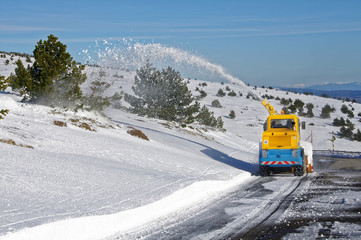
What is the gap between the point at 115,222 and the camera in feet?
28.6

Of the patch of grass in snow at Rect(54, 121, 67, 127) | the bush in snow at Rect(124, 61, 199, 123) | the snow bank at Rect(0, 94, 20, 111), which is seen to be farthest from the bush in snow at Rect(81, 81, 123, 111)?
the bush in snow at Rect(124, 61, 199, 123)

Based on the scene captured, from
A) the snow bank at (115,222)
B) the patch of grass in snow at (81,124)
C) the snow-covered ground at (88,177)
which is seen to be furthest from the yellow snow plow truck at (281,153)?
the patch of grass in snow at (81,124)

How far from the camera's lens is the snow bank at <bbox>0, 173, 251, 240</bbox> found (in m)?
7.42

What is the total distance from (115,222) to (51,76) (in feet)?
49.6

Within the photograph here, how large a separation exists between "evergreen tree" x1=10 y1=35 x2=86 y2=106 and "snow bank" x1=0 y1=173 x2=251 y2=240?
39.7 feet

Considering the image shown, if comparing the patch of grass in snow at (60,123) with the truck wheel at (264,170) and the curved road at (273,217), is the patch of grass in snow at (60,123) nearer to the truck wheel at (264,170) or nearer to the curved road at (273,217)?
the truck wheel at (264,170)

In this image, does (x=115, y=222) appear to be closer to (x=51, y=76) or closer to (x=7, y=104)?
(x=7, y=104)

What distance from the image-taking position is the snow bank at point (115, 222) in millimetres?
7418

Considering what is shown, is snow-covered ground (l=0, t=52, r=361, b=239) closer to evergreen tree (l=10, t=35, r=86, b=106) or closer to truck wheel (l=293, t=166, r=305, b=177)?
evergreen tree (l=10, t=35, r=86, b=106)

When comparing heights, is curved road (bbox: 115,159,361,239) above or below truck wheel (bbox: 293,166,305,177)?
above

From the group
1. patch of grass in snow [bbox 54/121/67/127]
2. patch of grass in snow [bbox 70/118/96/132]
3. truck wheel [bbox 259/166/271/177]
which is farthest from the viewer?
patch of grass in snow [bbox 70/118/96/132]

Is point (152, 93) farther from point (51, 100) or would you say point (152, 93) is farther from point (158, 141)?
point (51, 100)

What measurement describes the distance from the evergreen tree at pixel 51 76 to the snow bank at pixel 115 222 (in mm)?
12092

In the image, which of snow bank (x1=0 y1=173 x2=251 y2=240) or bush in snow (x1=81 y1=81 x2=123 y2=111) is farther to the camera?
bush in snow (x1=81 y1=81 x2=123 y2=111)
